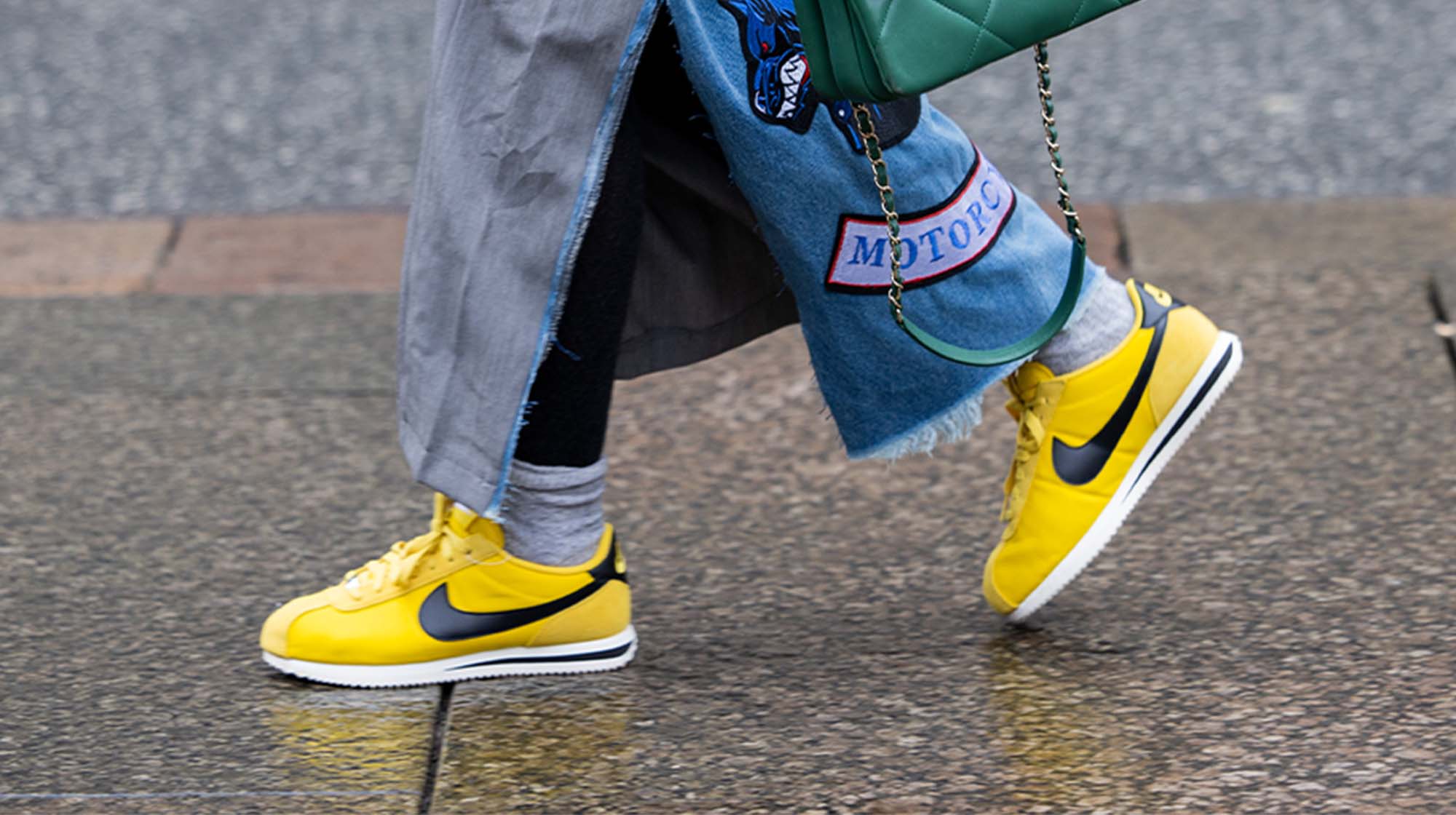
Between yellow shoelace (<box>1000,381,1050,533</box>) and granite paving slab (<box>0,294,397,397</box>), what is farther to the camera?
granite paving slab (<box>0,294,397,397</box>)

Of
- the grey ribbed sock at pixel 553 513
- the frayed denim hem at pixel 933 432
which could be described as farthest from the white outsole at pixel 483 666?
the frayed denim hem at pixel 933 432

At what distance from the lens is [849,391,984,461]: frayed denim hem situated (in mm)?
1995

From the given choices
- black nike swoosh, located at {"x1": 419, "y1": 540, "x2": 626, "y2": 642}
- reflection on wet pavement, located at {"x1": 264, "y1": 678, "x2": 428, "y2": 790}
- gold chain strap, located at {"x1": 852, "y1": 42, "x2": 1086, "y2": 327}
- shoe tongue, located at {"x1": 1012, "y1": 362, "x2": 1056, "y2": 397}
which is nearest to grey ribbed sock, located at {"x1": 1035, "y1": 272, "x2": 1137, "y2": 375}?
shoe tongue, located at {"x1": 1012, "y1": 362, "x2": 1056, "y2": 397}

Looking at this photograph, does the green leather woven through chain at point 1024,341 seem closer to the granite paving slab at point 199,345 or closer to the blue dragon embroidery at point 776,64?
the blue dragon embroidery at point 776,64

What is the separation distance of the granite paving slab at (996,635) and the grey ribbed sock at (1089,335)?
31 cm

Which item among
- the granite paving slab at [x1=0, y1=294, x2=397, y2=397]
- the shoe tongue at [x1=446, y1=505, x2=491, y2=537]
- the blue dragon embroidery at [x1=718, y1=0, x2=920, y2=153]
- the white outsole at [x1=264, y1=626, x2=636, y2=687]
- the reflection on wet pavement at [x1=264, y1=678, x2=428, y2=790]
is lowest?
the granite paving slab at [x1=0, y1=294, x2=397, y2=397]

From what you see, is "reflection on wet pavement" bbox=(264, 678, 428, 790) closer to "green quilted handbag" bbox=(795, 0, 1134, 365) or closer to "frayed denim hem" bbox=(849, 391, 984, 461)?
"frayed denim hem" bbox=(849, 391, 984, 461)

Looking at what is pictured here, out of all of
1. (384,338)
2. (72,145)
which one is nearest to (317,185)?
(72,145)

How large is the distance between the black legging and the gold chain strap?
24 cm

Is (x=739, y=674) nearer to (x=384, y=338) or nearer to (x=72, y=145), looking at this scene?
(x=384, y=338)

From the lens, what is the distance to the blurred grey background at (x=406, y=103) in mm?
3826

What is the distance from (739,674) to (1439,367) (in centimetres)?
134

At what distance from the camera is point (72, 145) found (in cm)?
413

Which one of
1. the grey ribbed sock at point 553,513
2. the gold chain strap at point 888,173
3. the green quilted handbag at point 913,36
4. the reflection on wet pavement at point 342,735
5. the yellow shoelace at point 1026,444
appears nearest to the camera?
the green quilted handbag at point 913,36
